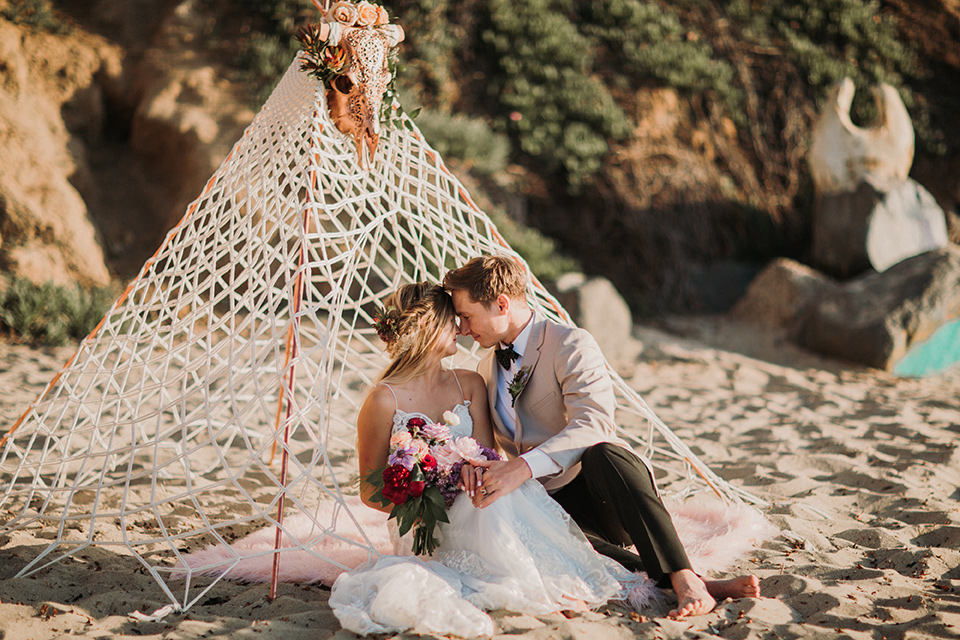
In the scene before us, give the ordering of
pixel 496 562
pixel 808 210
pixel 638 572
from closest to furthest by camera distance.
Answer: pixel 496 562 → pixel 638 572 → pixel 808 210

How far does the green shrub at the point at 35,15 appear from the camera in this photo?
611 cm

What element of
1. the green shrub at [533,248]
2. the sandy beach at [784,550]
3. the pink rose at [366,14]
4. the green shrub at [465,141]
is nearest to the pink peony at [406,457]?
the sandy beach at [784,550]

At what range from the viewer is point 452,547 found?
6.91 ft

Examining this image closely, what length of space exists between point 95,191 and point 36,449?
12.7ft

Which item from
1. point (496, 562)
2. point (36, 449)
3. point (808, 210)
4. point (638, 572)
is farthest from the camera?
point (808, 210)

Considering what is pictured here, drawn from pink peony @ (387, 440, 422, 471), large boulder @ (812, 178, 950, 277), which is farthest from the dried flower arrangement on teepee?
large boulder @ (812, 178, 950, 277)

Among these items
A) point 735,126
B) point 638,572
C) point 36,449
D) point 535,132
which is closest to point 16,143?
point 36,449

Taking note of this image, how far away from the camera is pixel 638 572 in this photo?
216cm

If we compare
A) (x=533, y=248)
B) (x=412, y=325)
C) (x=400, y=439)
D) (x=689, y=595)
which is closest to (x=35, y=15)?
(x=533, y=248)

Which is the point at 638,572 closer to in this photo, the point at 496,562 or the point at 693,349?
the point at 496,562

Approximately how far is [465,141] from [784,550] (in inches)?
205

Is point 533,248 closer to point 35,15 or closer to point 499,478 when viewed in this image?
point 499,478

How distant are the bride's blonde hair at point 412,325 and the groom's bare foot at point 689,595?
3.37 ft

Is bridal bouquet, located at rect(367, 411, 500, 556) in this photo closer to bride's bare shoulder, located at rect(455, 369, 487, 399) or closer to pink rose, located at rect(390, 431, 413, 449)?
pink rose, located at rect(390, 431, 413, 449)
